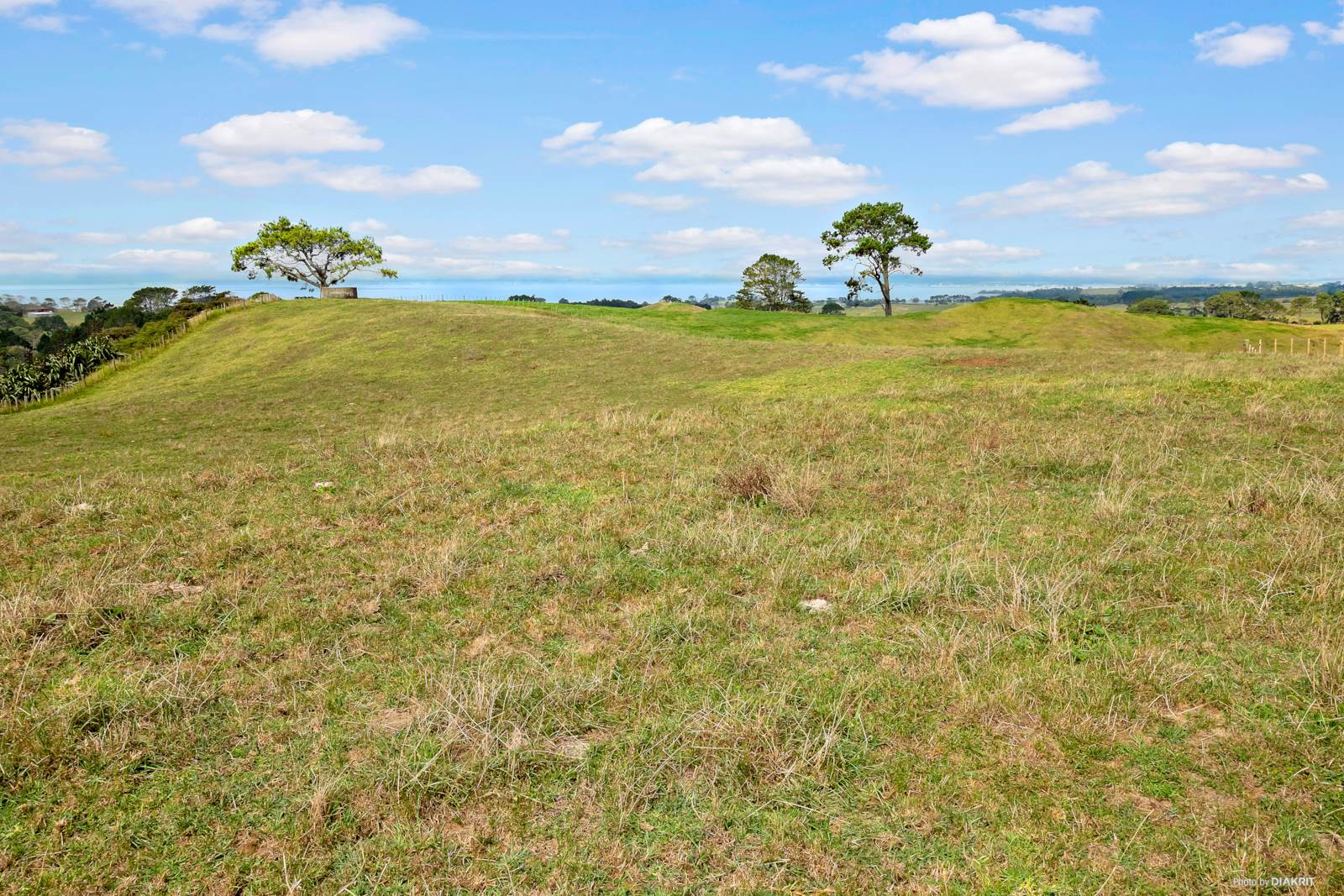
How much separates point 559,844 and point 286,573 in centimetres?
551

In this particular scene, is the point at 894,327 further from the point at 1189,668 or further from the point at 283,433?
the point at 1189,668

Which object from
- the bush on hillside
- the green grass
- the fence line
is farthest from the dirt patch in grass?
the bush on hillside

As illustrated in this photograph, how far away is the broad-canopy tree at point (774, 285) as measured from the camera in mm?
106625

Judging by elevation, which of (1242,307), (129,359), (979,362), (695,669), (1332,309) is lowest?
(695,669)

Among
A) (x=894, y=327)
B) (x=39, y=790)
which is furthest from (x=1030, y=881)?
(x=894, y=327)

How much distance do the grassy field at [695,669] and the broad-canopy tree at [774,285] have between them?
95.9 m

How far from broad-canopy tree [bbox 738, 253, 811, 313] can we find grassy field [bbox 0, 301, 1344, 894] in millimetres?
95886

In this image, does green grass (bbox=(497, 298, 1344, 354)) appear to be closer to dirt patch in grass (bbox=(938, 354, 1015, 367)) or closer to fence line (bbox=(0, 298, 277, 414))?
fence line (bbox=(0, 298, 277, 414))

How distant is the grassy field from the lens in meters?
4.08

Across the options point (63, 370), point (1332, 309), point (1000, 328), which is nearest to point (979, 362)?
point (1000, 328)

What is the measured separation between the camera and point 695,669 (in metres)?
5.90

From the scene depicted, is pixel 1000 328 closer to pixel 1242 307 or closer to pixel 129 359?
pixel 129 359

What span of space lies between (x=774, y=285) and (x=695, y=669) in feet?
346

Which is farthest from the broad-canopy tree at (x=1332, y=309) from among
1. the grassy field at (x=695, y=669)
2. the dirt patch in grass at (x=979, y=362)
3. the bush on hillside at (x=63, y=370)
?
the bush on hillside at (x=63, y=370)
